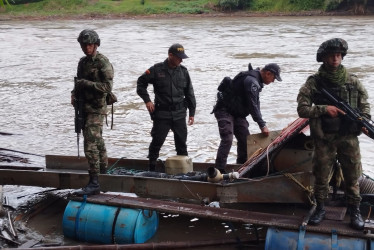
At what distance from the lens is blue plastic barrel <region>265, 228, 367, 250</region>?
18.6ft

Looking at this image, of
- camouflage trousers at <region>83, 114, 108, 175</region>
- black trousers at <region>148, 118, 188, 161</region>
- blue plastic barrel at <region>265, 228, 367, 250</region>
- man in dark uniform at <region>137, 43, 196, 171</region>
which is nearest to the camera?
blue plastic barrel at <region>265, 228, 367, 250</region>

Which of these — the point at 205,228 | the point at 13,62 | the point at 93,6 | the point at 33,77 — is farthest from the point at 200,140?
the point at 93,6

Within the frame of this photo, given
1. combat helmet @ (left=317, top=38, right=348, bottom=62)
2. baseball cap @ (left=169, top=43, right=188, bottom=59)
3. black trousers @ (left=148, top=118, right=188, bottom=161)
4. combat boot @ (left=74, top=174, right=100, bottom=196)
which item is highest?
combat helmet @ (left=317, top=38, right=348, bottom=62)

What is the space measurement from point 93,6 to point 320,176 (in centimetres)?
5805

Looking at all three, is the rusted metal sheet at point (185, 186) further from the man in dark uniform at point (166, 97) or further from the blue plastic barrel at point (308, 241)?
the man in dark uniform at point (166, 97)

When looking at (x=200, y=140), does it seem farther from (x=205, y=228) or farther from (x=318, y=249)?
(x=318, y=249)

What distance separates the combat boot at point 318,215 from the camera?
19.7 feet

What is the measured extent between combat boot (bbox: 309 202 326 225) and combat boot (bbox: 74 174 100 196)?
264 centimetres

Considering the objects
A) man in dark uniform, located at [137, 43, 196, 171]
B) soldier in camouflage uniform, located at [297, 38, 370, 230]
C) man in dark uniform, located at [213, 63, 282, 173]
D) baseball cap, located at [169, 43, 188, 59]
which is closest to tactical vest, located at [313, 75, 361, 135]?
soldier in camouflage uniform, located at [297, 38, 370, 230]

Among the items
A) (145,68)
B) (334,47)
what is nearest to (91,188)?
(334,47)

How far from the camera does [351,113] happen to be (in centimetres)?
578

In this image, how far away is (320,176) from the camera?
19.9 feet

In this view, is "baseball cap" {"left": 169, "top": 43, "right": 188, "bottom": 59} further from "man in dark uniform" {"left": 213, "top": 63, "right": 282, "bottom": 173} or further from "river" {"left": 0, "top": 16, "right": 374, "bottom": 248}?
"river" {"left": 0, "top": 16, "right": 374, "bottom": 248}

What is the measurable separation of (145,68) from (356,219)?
1732 centimetres
